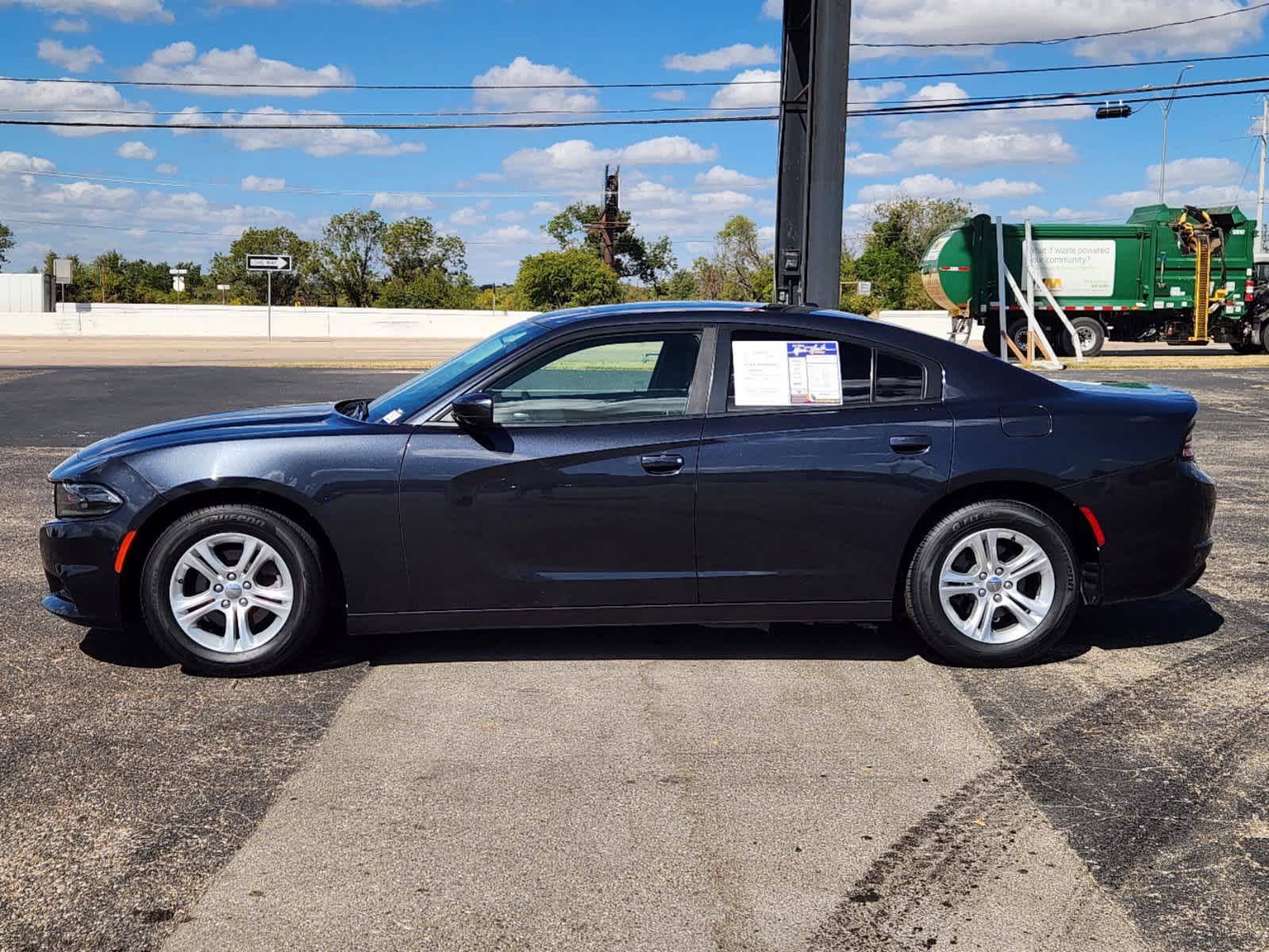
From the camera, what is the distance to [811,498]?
5.24 metres

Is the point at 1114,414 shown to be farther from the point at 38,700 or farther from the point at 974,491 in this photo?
the point at 38,700

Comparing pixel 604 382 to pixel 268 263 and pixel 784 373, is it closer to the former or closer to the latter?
pixel 784 373

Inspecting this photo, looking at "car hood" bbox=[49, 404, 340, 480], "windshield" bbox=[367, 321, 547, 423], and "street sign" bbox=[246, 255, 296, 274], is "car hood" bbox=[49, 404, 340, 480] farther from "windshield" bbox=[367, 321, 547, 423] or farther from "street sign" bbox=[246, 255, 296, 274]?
"street sign" bbox=[246, 255, 296, 274]

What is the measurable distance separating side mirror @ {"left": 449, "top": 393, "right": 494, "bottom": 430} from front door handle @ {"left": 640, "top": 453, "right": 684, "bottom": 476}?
638mm

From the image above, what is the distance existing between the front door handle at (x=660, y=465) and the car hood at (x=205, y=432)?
1257mm

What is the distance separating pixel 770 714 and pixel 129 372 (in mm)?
23049

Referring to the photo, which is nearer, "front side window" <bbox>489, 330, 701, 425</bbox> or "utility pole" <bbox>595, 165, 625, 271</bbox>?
"front side window" <bbox>489, 330, 701, 425</bbox>

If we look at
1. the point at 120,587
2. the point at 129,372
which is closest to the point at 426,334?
the point at 129,372

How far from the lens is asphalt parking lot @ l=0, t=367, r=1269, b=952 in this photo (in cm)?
319

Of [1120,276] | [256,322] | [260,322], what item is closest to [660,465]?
[1120,276]

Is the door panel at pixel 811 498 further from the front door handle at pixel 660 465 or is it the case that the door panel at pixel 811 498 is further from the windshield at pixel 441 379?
the windshield at pixel 441 379

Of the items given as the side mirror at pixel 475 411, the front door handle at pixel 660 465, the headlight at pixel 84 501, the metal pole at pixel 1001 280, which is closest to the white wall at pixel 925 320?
the metal pole at pixel 1001 280

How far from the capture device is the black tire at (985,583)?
5328 mm

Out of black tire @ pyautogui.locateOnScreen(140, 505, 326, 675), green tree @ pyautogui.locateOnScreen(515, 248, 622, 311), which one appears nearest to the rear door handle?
black tire @ pyautogui.locateOnScreen(140, 505, 326, 675)
